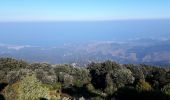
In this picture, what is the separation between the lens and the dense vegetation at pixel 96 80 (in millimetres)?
25031

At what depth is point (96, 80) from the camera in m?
51.3

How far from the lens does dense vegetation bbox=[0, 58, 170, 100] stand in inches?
985

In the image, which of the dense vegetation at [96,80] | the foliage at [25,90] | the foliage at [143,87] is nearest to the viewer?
the foliage at [25,90]

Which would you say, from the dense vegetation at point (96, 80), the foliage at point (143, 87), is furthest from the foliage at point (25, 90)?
the foliage at point (143, 87)

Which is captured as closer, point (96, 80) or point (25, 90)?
point (25, 90)

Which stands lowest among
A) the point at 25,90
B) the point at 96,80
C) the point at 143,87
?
the point at 96,80

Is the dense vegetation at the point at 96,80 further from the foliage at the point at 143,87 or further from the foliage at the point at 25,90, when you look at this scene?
the foliage at the point at 25,90

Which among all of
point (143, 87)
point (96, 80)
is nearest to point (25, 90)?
point (143, 87)

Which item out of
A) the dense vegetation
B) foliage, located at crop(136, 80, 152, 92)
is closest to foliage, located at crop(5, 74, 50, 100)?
the dense vegetation

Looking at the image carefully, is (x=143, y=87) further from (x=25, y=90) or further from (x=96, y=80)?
(x=96, y=80)

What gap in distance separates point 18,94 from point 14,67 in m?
39.5

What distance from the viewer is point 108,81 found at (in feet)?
145

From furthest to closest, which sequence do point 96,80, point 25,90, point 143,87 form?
point 96,80 < point 143,87 < point 25,90

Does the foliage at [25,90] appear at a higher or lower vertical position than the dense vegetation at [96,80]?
higher
